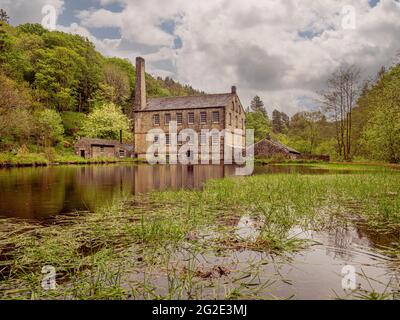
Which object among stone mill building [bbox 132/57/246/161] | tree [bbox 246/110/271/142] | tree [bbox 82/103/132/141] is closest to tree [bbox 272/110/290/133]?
tree [bbox 246/110/271/142]

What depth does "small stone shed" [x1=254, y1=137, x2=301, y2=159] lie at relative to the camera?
40.1m

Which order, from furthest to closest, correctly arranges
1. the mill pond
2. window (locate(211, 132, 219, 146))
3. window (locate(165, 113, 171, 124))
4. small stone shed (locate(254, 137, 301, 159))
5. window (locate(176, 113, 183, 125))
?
1. window (locate(165, 113, 171, 124))
2. window (locate(176, 113, 183, 125))
3. window (locate(211, 132, 219, 146))
4. small stone shed (locate(254, 137, 301, 159))
5. the mill pond

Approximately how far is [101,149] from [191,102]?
15.5 meters

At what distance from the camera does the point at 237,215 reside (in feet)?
18.9

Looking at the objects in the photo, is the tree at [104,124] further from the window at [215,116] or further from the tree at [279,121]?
the tree at [279,121]

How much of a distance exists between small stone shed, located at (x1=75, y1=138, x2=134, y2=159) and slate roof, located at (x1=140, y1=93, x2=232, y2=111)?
7376 millimetres

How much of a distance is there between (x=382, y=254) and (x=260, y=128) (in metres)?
66.7

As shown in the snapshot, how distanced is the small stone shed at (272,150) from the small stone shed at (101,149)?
20134mm

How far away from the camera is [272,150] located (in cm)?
4103

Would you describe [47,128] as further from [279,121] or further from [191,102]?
[279,121]

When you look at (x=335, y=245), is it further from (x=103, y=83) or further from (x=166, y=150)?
(x=103, y=83)

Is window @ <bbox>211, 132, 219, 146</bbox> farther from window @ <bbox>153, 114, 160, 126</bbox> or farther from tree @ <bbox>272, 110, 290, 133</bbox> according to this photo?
tree @ <bbox>272, 110, 290, 133</bbox>

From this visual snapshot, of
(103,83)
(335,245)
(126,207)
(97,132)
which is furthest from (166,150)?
(335,245)

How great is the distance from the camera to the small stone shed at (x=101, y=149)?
40594 millimetres
